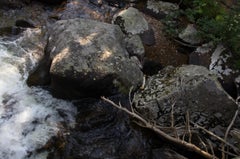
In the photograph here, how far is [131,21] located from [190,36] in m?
1.27

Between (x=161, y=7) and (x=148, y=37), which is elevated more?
(x=161, y=7)

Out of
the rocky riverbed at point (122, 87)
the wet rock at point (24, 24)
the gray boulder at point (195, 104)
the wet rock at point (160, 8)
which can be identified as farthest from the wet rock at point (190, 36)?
the wet rock at point (24, 24)

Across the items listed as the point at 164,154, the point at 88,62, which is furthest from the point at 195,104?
the point at 88,62

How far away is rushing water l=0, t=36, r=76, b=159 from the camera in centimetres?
567

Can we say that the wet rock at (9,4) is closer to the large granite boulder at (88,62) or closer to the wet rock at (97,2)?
the wet rock at (97,2)

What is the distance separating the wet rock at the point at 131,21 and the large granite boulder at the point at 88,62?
0.78 m

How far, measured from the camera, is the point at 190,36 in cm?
779

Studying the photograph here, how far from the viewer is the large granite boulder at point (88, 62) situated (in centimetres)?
616

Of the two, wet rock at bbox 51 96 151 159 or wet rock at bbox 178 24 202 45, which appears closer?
wet rock at bbox 51 96 151 159

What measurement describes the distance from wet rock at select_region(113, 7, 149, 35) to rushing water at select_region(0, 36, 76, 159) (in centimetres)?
206

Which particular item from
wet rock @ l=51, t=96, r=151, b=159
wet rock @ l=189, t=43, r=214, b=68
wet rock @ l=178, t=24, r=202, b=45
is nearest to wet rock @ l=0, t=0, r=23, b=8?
wet rock @ l=51, t=96, r=151, b=159

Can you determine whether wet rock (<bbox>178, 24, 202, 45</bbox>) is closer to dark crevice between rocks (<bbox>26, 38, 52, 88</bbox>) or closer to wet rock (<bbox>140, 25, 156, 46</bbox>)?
wet rock (<bbox>140, 25, 156, 46</bbox>)

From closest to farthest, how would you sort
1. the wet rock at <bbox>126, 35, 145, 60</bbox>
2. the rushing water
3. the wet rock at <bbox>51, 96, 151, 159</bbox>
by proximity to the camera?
1. the rushing water
2. the wet rock at <bbox>51, 96, 151, 159</bbox>
3. the wet rock at <bbox>126, 35, 145, 60</bbox>

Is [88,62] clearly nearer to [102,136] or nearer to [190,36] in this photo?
[102,136]
